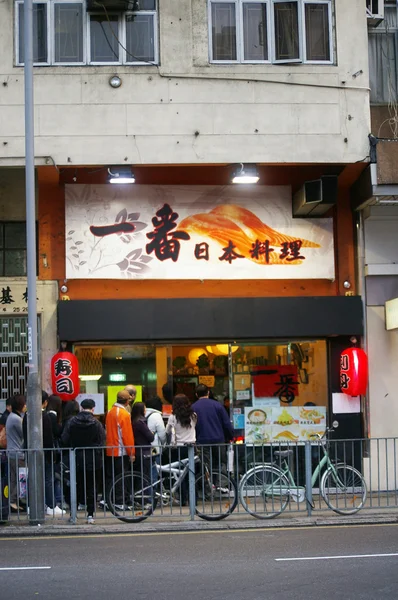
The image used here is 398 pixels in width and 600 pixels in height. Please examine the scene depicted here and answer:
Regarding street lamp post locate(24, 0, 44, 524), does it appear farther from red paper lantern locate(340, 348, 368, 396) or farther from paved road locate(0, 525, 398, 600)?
red paper lantern locate(340, 348, 368, 396)

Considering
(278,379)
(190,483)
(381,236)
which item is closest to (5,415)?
(190,483)

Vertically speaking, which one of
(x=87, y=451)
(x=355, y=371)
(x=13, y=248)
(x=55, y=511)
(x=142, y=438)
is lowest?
(x=55, y=511)

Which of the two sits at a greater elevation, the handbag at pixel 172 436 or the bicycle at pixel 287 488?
the handbag at pixel 172 436

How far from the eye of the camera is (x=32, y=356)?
13727mm

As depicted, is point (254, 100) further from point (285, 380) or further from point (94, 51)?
point (285, 380)

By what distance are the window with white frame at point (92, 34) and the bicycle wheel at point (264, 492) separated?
740 centimetres

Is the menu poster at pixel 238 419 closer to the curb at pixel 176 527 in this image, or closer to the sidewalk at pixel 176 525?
the sidewalk at pixel 176 525

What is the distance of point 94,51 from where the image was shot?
653 inches

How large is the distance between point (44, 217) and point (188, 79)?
142 inches

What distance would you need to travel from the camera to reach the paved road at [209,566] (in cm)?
848

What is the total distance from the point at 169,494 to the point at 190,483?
42cm

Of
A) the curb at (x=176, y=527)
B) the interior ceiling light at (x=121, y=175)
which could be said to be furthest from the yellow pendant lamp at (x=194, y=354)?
the curb at (x=176, y=527)

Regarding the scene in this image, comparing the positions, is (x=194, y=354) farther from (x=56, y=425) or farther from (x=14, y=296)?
(x=14, y=296)

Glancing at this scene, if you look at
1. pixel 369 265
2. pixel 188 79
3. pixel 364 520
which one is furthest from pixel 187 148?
pixel 364 520
